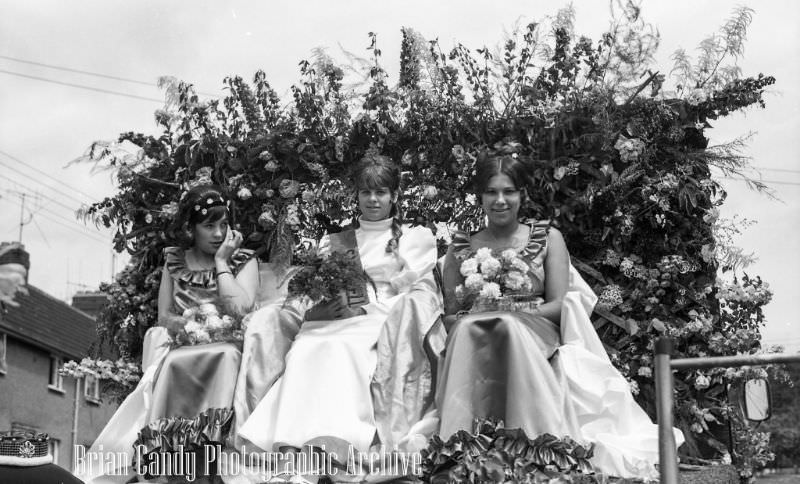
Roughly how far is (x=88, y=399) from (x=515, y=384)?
87.2ft

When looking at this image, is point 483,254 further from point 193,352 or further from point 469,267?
point 193,352

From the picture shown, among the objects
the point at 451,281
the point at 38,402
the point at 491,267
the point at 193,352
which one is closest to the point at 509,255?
the point at 491,267

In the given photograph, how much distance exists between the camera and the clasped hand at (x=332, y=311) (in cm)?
624

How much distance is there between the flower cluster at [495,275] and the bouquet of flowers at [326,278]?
0.76 meters

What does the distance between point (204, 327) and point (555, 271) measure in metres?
2.33

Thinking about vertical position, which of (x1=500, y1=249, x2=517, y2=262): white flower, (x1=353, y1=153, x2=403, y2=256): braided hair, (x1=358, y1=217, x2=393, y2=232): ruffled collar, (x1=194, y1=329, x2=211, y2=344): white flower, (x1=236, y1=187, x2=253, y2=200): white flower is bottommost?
(x1=194, y1=329, x2=211, y2=344): white flower

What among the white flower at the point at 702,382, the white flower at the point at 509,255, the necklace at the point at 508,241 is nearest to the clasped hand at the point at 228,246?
the necklace at the point at 508,241

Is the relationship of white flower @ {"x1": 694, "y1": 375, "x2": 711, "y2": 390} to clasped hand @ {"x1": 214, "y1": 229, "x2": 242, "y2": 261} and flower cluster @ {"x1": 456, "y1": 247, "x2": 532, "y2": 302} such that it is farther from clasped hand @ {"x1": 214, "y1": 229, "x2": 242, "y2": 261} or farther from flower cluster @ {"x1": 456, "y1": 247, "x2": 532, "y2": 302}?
clasped hand @ {"x1": 214, "y1": 229, "x2": 242, "y2": 261}

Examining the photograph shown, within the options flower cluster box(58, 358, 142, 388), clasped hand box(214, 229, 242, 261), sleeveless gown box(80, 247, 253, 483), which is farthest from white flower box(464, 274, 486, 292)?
flower cluster box(58, 358, 142, 388)

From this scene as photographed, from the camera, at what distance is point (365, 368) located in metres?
5.72

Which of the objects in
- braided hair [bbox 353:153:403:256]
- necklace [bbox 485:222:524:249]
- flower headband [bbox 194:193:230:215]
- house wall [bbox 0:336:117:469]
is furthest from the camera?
house wall [bbox 0:336:117:469]

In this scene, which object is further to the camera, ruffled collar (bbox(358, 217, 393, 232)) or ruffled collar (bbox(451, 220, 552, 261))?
ruffled collar (bbox(358, 217, 393, 232))

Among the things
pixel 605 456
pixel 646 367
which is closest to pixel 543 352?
pixel 605 456

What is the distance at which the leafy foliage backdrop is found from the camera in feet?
22.3
